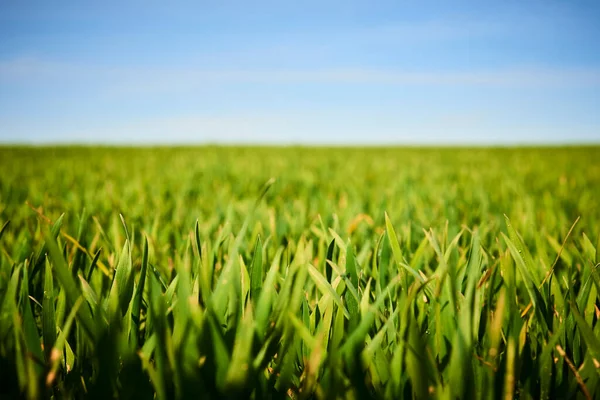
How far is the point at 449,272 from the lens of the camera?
50cm

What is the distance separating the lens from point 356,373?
43 centimetres

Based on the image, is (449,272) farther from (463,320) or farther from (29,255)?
(29,255)

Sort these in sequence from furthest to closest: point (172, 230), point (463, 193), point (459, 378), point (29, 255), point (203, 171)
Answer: point (203, 171)
point (463, 193)
point (172, 230)
point (29, 255)
point (459, 378)

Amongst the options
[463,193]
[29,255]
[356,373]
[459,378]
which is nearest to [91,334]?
[356,373]

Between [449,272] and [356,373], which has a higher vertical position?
[449,272]

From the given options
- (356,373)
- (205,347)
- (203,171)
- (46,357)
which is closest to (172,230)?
(46,357)

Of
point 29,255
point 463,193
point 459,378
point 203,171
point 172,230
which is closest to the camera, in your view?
point 459,378

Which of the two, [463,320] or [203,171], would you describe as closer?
[463,320]

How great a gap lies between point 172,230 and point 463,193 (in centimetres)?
192

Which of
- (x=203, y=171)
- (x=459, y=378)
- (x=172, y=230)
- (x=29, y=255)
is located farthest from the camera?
(x=203, y=171)

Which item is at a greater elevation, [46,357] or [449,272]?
[449,272]

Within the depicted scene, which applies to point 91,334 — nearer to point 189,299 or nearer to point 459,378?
point 189,299

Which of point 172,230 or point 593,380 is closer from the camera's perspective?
point 593,380

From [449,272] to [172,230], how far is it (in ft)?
3.40
